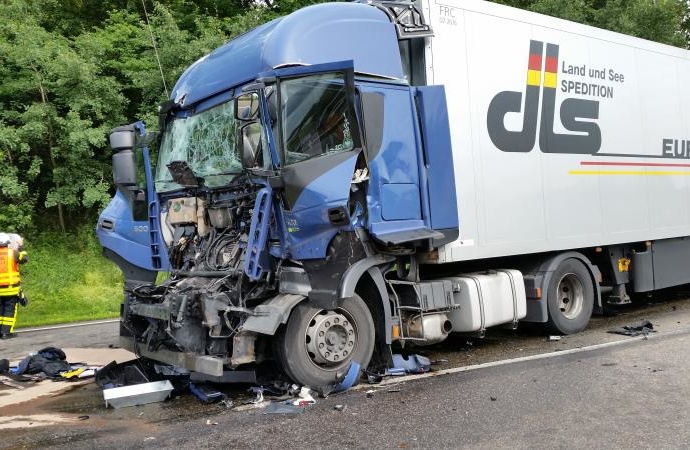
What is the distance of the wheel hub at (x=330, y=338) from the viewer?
17.9 feet

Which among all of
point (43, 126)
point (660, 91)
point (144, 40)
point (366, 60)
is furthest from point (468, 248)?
point (144, 40)

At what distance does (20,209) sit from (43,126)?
1.99 m

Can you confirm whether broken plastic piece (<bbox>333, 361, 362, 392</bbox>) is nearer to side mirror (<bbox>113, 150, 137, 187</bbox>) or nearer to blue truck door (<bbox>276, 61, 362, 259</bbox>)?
blue truck door (<bbox>276, 61, 362, 259</bbox>)

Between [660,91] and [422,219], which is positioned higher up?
[660,91]

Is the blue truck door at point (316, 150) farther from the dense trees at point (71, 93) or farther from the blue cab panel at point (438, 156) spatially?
the dense trees at point (71, 93)

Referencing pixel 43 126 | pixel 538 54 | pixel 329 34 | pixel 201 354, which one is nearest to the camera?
pixel 201 354

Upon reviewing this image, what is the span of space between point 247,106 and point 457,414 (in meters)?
3.03

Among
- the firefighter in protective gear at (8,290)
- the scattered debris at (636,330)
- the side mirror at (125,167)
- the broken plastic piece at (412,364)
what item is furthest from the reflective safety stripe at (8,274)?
the scattered debris at (636,330)

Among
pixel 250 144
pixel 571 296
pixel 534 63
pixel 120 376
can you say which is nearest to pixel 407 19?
pixel 534 63

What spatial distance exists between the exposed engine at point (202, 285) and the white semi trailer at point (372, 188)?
19 mm

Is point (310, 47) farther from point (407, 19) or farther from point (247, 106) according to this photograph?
point (407, 19)

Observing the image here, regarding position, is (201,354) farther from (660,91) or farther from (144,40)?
(144,40)

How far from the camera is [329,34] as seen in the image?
18.8 feet

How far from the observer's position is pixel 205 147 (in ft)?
20.2
